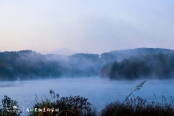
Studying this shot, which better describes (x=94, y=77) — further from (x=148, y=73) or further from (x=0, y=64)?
(x=0, y=64)

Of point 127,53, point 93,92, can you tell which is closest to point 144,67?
point 127,53

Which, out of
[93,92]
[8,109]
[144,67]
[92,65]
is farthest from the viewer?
[92,65]

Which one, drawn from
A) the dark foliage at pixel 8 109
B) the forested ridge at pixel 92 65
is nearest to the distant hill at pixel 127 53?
the forested ridge at pixel 92 65

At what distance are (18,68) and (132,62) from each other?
25.9m

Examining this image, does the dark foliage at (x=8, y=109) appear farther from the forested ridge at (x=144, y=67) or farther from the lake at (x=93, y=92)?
the forested ridge at (x=144, y=67)

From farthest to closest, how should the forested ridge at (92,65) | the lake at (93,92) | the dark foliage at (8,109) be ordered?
the forested ridge at (92,65)
the lake at (93,92)
the dark foliage at (8,109)

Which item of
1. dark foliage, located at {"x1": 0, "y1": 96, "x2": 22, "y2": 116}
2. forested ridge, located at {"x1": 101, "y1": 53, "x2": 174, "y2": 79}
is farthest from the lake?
forested ridge, located at {"x1": 101, "y1": 53, "x2": 174, "y2": 79}

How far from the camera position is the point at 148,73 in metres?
61.3

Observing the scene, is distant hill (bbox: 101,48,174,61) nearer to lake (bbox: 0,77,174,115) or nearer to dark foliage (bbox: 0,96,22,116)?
lake (bbox: 0,77,174,115)

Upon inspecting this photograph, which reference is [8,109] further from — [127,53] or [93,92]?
[127,53]

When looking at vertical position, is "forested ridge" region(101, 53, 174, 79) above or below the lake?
above

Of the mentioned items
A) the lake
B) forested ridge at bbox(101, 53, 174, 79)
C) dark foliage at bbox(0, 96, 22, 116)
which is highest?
forested ridge at bbox(101, 53, 174, 79)

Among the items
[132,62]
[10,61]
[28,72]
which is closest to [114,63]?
[132,62]

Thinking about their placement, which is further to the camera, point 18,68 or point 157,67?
point 157,67
